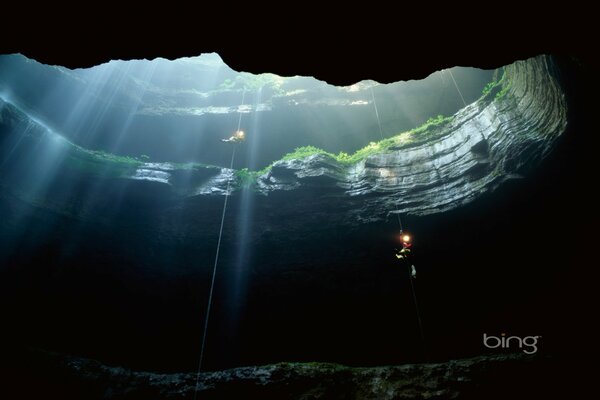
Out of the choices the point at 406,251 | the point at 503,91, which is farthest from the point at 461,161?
the point at 406,251

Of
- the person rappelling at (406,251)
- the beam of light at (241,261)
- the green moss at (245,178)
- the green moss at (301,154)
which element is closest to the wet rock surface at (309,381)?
the person rappelling at (406,251)

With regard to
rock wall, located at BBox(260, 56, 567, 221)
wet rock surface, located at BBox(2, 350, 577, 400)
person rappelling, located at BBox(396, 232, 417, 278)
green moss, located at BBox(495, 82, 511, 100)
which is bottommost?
wet rock surface, located at BBox(2, 350, 577, 400)

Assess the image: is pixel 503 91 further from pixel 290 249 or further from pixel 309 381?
pixel 309 381

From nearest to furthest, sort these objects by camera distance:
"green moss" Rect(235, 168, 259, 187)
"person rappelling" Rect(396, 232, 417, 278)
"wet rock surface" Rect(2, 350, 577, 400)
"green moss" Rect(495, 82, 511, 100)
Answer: "wet rock surface" Rect(2, 350, 577, 400) < "person rappelling" Rect(396, 232, 417, 278) < "green moss" Rect(495, 82, 511, 100) < "green moss" Rect(235, 168, 259, 187)

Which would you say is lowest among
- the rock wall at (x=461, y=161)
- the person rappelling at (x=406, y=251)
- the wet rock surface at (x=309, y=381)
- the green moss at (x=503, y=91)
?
the wet rock surface at (x=309, y=381)

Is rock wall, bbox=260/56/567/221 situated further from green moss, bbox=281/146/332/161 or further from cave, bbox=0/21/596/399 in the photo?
green moss, bbox=281/146/332/161

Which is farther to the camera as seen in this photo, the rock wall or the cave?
the cave

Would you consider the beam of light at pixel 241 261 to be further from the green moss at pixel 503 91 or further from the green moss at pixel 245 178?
the green moss at pixel 503 91

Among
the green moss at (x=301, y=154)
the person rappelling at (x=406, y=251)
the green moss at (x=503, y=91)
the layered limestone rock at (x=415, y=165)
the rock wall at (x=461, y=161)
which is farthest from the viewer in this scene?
the green moss at (x=301, y=154)

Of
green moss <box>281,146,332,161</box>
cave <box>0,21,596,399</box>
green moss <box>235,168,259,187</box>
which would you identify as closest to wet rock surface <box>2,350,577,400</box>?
cave <box>0,21,596,399</box>
